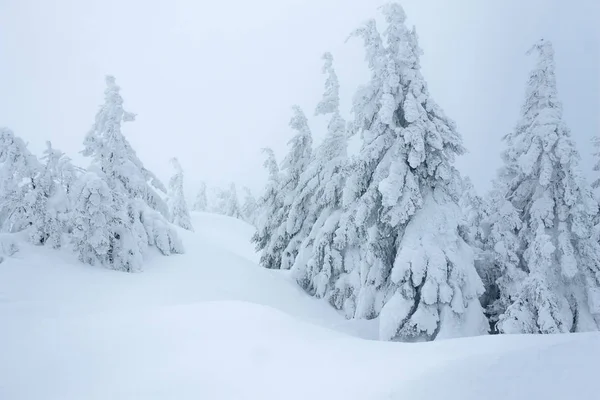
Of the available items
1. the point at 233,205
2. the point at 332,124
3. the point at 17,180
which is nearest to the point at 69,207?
the point at 17,180

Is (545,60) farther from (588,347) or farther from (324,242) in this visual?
(588,347)

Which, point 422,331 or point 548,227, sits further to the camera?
point 548,227

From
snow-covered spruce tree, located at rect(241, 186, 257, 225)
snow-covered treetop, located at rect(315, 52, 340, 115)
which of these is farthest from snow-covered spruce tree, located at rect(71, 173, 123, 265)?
snow-covered spruce tree, located at rect(241, 186, 257, 225)

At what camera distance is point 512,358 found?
4191mm

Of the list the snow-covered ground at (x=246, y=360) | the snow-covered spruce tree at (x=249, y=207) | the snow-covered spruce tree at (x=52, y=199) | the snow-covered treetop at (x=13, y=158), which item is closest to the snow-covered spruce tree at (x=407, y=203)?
the snow-covered ground at (x=246, y=360)

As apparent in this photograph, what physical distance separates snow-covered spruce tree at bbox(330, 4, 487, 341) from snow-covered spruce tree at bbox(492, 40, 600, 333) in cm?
181

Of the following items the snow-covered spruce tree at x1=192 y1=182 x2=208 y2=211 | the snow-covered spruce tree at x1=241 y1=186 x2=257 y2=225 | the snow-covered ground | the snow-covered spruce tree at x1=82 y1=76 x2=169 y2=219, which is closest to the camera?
the snow-covered ground

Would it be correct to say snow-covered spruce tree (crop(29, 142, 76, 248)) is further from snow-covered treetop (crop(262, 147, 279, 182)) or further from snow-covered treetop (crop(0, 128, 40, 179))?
snow-covered treetop (crop(262, 147, 279, 182))

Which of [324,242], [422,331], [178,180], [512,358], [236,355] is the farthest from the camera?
[178,180]

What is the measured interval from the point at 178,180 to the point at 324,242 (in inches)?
985

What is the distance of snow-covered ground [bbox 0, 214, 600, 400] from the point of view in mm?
3967

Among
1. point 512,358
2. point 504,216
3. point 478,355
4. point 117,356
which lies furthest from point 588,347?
point 504,216

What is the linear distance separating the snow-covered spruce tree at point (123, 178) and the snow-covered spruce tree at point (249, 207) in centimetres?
2673

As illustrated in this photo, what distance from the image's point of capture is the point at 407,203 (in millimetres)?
11172
